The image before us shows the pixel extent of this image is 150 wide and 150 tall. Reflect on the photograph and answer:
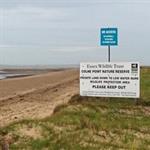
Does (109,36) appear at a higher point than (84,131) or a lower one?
higher

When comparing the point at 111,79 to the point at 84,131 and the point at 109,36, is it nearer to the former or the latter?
the point at 109,36

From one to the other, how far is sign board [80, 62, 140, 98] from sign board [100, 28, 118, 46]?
1.77 m

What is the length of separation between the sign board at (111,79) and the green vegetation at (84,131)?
1719mm

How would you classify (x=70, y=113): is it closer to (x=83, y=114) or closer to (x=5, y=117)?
(x=83, y=114)

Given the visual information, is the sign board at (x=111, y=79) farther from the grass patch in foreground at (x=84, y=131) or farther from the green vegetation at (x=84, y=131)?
the grass patch in foreground at (x=84, y=131)

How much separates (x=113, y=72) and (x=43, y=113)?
3039mm

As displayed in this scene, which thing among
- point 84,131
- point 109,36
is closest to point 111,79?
point 109,36

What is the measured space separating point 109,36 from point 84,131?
8.71 meters

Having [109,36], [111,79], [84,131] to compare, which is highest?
[109,36]

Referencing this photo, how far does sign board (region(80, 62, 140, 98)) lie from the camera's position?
18641 mm

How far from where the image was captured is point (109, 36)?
813 inches

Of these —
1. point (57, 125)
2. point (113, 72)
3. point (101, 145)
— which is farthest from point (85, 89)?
point (101, 145)

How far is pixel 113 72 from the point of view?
18.8 meters

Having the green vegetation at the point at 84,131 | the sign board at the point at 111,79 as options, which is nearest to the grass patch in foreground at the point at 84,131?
the green vegetation at the point at 84,131
